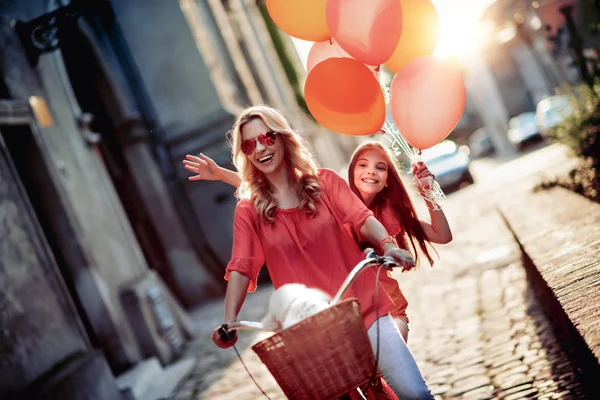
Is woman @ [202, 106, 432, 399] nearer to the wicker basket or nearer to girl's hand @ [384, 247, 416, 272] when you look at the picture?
Result: girl's hand @ [384, 247, 416, 272]

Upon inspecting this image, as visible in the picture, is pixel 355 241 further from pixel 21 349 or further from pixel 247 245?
pixel 21 349

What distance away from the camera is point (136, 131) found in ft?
46.3

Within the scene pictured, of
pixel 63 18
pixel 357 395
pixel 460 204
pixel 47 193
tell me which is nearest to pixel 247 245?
pixel 357 395

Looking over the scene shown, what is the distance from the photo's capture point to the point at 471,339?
5562 mm

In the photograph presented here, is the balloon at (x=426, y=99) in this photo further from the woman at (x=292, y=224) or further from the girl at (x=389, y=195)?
the woman at (x=292, y=224)

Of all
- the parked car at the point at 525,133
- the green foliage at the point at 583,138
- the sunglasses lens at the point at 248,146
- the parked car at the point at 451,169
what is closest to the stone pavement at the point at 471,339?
the green foliage at the point at 583,138

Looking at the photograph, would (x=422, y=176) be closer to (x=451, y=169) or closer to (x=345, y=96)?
(x=345, y=96)

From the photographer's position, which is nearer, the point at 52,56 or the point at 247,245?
the point at 247,245

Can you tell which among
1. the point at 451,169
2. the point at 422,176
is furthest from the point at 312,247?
the point at 451,169

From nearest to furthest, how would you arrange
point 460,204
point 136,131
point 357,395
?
→ point 357,395 < point 136,131 < point 460,204

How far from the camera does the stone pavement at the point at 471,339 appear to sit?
4.43 m

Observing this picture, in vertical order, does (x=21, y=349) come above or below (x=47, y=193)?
below

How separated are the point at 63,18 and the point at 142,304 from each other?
12.5ft

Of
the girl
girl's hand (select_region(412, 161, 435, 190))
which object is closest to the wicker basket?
the girl
